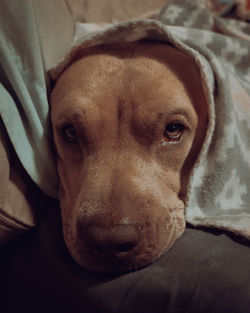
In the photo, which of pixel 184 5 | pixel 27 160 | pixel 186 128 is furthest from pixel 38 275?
pixel 184 5

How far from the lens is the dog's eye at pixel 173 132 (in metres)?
1.15

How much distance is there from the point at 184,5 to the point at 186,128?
3.04 ft

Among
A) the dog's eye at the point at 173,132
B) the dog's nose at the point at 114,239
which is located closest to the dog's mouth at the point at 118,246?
the dog's nose at the point at 114,239

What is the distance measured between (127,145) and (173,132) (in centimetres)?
17

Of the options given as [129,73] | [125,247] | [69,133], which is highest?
[129,73]

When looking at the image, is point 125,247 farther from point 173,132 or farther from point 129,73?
point 129,73

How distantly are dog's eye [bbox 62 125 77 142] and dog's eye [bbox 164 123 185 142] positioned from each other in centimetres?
32

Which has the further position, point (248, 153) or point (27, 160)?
point (248, 153)

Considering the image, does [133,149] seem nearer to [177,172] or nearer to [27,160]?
[177,172]

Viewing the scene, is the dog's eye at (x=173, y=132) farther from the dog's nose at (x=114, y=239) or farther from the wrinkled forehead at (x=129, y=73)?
the dog's nose at (x=114, y=239)

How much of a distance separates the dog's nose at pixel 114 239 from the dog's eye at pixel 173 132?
360 millimetres

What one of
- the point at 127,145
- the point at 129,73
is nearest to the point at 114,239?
the point at 127,145

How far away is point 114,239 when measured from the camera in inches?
35.6

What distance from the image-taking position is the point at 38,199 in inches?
48.3
